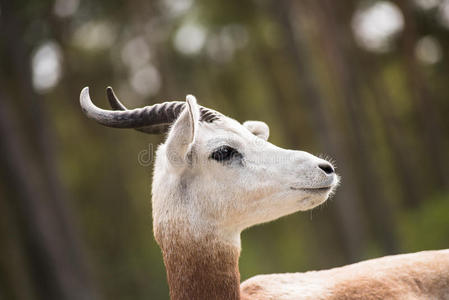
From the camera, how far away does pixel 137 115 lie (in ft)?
12.3

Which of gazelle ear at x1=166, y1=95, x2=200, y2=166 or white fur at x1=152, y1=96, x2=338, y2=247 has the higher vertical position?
gazelle ear at x1=166, y1=95, x2=200, y2=166

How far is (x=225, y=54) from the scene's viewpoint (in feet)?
81.4

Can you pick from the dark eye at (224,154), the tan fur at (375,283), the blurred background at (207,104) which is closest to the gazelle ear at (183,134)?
the dark eye at (224,154)

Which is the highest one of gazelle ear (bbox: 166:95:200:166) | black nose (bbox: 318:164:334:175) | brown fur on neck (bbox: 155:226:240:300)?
gazelle ear (bbox: 166:95:200:166)

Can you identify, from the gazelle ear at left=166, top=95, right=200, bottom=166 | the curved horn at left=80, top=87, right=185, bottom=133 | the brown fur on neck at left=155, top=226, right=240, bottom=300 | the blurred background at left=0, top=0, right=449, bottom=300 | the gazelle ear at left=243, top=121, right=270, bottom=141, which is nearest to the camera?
the gazelle ear at left=166, top=95, right=200, bottom=166

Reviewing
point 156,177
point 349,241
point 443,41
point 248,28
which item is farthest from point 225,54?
point 156,177

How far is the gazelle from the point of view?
3.62m

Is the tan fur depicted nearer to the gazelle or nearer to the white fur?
the gazelle

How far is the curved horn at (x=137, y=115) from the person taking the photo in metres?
3.75

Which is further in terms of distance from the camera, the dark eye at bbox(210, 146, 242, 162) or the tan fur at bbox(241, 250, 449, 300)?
the dark eye at bbox(210, 146, 242, 162)

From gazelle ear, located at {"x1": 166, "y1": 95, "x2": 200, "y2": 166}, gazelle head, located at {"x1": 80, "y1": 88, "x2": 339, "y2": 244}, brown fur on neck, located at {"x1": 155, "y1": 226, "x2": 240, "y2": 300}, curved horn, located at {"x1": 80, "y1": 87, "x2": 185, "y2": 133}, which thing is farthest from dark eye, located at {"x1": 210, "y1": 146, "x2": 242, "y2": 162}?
brown fur on neck, located at {"x1": 155, "y1": 226, "x2": 240, "y2": 300}

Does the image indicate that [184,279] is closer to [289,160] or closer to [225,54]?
[289,160]

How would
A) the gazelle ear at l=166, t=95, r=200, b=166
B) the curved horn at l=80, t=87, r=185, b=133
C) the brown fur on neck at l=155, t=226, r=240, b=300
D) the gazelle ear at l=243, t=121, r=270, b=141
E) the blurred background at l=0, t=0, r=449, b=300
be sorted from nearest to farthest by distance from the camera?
the gazelle ear at l=166, t=95, r=200, b=166
the brown fur on neck at l=155, t=226, r=240, b=300
the curved horn at l=80, t=87, r=185, b=133
the gazelle ear at l=243, t=121, r=270, b=141
the blurred background at l=0, t=0, r=449, b=300

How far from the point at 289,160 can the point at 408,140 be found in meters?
25.1
